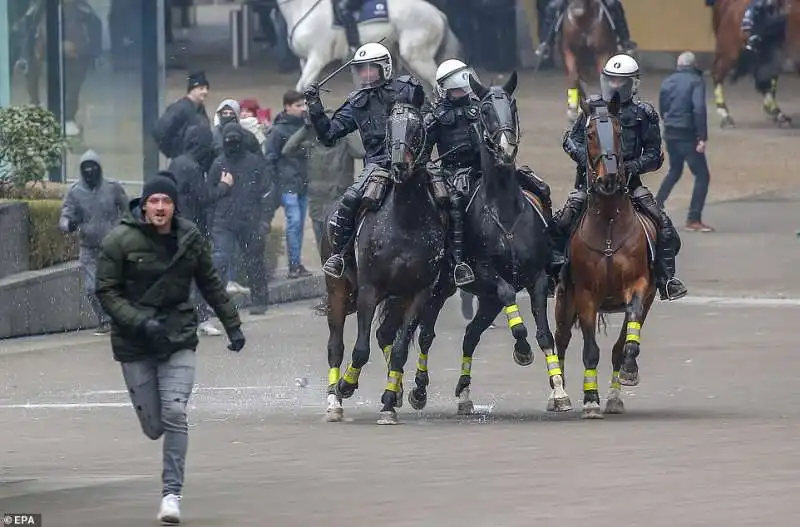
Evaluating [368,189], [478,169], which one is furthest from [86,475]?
[478,169]

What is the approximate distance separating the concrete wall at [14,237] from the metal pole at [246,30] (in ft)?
59.8

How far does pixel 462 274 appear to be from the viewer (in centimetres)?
1408

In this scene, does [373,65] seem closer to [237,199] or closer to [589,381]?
[589,381]

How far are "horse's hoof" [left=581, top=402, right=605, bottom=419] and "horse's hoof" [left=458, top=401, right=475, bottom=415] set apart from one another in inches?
36.3

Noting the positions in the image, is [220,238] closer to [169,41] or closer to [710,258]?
[710,258]

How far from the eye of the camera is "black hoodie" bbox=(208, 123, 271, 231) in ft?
65.8

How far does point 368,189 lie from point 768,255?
10.4 metres

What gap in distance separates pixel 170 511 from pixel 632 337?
489cm

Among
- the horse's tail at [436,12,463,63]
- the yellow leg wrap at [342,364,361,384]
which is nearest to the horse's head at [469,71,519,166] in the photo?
the yellow leg wrap at [342,364,361,384]

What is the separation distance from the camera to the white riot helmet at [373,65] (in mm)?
14273

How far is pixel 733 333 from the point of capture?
18922 millimetres

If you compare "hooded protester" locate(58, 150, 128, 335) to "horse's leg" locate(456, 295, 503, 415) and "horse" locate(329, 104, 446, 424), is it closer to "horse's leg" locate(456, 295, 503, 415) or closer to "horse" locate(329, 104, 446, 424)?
"horse's leg" locate(456, 295, 503, 415)

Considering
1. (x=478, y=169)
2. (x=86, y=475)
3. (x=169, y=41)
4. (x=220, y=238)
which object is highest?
(x=478, y=169)

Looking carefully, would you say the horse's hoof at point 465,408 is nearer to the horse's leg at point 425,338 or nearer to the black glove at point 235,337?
the horse's leg at point 425,338
